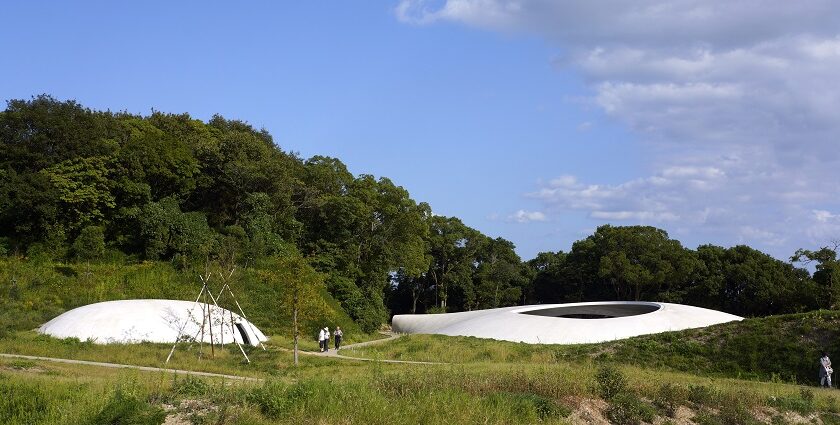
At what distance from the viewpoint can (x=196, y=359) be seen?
25016mm

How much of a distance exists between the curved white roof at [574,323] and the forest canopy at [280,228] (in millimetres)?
10018

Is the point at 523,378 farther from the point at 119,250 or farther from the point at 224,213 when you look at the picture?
the point at 224,213

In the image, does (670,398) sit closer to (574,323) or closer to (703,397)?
(703,397)

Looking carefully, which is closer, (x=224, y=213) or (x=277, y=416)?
(x=277, y=416)

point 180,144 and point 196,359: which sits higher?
point 180,144

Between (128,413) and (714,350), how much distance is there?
23237 mm

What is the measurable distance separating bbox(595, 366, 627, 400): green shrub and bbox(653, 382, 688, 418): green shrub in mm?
582

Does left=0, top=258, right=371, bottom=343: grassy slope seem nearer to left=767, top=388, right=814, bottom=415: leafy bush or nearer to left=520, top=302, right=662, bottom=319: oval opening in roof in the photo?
left=520, top=302, right=662, bottom=319: oval opening in roof

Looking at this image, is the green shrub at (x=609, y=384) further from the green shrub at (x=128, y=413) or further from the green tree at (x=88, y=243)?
the green tree at (x=88, y=243)

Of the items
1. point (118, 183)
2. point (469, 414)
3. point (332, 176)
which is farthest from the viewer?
point (332, 176)

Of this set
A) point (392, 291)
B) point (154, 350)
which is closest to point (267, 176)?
point (154, 350)

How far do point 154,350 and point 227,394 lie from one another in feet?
58.4

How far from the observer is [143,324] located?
99.9ft

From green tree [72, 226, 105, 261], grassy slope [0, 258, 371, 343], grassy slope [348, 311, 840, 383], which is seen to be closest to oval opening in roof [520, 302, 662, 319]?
grassy slope [0, 258, 371, 343]
